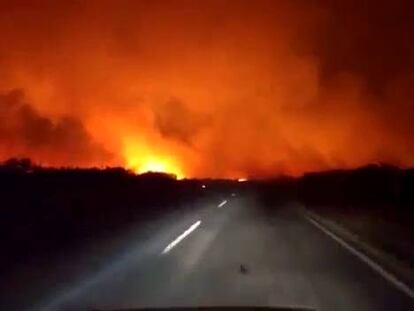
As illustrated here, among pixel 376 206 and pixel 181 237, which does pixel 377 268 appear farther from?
pixel 376 206

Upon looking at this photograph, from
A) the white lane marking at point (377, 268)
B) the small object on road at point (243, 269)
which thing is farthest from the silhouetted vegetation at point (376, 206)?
the small object on road at point (243, 269)

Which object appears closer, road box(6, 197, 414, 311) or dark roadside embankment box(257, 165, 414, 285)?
road box(6, 197, 414, 311)

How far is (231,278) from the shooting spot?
18.6 metres

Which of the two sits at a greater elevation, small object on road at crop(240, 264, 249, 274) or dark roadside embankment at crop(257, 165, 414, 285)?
dark roadside embankment at crop(257, 165, 414, 285)

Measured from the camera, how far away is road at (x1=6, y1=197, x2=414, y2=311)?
14914 mm

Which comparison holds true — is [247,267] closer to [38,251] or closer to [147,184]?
[38,251]

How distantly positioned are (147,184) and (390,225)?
53848 millimetres

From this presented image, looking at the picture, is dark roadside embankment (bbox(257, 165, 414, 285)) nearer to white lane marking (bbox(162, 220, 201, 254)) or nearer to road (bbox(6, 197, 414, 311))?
road (bbox(6, 197, 414, 311))

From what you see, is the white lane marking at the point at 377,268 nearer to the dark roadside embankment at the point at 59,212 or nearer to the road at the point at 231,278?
the road at the point at 231,278

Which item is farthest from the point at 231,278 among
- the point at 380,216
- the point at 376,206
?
the point at 376,206

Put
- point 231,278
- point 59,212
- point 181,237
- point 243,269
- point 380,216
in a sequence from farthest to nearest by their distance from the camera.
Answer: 1. point 380,216
2. point 59,212
3. point 181,237
4. point 243,269
5. point 231,278

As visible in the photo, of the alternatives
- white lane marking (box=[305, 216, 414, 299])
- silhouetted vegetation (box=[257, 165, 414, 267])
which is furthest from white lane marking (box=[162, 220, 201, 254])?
silhouetted vegetation (box=[257, 165, 414, 267])

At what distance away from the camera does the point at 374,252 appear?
25.5 metres

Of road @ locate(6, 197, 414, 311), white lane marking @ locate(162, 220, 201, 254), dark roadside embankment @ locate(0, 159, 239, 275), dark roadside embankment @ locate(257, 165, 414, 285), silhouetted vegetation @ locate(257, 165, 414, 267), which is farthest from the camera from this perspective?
silhouetted vegetation @ locate(257, 165, 414, 267)
